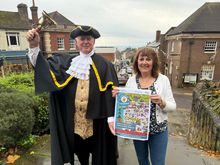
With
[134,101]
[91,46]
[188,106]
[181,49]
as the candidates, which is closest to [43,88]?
[91,46]

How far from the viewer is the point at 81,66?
Answer: 2027mm

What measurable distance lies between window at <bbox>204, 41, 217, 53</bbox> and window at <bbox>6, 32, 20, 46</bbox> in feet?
66.4

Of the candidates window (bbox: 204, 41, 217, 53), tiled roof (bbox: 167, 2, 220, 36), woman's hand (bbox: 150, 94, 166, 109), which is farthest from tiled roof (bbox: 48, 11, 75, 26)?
woman's hand (bbox: 150, 94, 166, 109)

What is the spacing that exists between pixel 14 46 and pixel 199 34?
19.6 m

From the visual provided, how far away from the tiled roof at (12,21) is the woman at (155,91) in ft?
64.2

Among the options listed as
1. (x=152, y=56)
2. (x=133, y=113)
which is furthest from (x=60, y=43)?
(x=133, y=113)

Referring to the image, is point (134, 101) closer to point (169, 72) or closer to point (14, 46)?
point (14, 46)

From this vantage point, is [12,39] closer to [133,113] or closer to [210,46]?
[133,113]

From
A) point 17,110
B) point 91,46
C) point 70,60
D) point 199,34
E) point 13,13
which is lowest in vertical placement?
point 17,110

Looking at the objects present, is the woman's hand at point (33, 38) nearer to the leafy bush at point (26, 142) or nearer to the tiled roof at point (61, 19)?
the leafy bush at point (26, 142)

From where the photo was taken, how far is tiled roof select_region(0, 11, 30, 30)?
58.1 feet

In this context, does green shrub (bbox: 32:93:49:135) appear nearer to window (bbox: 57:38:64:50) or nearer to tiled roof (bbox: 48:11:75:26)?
window (bbox: 57:38:64:50)

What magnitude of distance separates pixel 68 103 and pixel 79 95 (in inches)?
6.7

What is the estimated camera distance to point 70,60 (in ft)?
7.00
